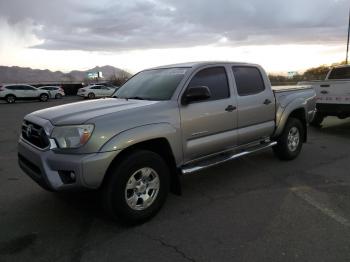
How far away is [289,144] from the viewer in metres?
6.82

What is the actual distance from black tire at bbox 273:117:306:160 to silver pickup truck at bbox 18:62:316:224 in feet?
1.46

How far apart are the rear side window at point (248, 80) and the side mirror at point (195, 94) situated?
1.11 metres

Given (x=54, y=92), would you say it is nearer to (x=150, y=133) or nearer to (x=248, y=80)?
(x=248, y=80)

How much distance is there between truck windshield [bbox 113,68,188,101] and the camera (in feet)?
15.9

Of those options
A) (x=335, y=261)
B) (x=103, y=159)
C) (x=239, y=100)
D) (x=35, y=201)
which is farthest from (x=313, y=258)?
(x=35, y=201)

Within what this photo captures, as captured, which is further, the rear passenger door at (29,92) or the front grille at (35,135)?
the rear passenger door at (29,92)

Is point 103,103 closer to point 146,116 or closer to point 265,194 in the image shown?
point 146,116

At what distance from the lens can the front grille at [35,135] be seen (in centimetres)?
404

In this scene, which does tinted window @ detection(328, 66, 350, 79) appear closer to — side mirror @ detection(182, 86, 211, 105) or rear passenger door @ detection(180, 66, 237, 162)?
rear passenger door @ detection(180, 66, 237, 162)

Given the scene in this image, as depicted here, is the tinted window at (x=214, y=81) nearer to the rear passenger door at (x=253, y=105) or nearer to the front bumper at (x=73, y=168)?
the rear passenger door at (x=253, y=105)

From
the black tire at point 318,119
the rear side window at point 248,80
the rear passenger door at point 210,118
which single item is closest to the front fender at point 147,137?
the rear passenger door at point 210,118

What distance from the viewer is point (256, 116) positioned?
19.2 feet

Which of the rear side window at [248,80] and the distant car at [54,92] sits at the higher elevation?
the rear side window at [248,80]

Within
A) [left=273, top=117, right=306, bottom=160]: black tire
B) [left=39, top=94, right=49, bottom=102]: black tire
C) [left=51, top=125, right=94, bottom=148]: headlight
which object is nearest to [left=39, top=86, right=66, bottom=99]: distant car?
[left=39, top=94, right=49, bottom=102]: black tire
